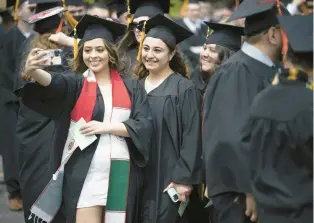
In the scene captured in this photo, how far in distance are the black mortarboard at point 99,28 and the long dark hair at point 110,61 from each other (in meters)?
0.07

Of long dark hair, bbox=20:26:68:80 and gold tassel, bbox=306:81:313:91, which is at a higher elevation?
long dark hair, bbox=20:26:68:80

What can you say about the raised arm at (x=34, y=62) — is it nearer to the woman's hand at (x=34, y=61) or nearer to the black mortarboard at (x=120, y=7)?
the woman's hand at (x=34, y=61)

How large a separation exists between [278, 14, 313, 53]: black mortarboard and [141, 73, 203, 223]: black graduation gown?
1.79 m

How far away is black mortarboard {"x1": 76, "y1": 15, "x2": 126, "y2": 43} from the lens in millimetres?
6215

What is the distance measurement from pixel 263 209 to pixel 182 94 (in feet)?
6.47

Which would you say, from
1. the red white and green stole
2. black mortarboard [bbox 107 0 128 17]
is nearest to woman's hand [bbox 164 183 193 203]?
the red white and green stole

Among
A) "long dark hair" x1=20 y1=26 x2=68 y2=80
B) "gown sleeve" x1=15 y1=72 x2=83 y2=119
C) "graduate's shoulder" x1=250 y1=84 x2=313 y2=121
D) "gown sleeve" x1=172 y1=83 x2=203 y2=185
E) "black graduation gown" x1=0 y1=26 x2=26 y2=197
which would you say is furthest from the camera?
"black graduation gown" x1=0 y1=26 x2=26 y2=197

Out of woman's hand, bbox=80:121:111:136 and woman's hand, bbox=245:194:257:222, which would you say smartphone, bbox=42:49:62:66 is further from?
woman's hand, bbox=245:194:257:222

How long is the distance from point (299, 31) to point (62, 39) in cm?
310

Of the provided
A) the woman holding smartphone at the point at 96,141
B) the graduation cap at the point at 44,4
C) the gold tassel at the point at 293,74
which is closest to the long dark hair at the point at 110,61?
the woman holding smartphone at the point at 96,141

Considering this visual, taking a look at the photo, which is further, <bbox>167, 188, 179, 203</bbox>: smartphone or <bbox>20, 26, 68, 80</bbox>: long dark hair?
<bbox>20, 26, 68, 80</bbox>: long dark hair

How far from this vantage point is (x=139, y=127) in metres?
5.96

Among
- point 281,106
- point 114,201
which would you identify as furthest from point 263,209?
point 114,201

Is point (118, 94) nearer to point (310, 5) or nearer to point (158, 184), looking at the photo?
point (158, 184)
